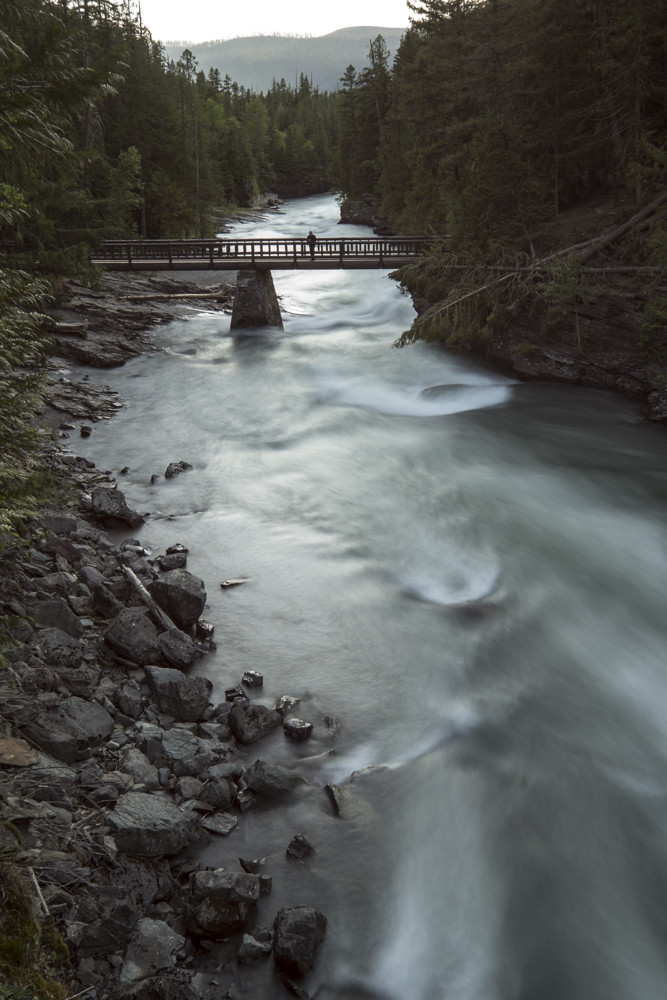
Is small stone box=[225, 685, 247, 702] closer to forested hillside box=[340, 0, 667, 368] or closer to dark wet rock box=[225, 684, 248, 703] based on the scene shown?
dark wet rock box=[225, 684, 248, 703]

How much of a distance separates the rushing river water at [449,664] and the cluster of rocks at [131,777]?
0.79 ft

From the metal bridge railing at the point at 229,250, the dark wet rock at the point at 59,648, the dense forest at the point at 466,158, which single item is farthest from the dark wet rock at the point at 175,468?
the metal bridge railing at the point at 229,250

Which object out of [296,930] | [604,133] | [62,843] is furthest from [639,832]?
[604,133]

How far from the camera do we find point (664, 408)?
17625 mm

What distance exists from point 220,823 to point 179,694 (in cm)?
148

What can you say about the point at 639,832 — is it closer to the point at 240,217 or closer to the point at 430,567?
the point at 430,567

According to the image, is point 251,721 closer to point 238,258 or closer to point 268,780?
point 268,780

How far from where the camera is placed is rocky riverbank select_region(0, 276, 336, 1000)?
436cm

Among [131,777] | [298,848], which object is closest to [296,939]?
[298,848]

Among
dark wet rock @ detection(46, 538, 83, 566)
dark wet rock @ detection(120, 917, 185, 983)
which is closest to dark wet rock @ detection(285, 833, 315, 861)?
dark wet rock @ detection(120, 917, 185, 983)

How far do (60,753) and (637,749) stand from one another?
5.50m

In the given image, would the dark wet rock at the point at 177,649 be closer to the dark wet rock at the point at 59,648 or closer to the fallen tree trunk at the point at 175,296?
the dark wet rock at the point at 59,648

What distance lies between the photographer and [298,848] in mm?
5645

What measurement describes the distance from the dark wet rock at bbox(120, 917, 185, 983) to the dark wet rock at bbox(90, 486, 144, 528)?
7.09 meters
